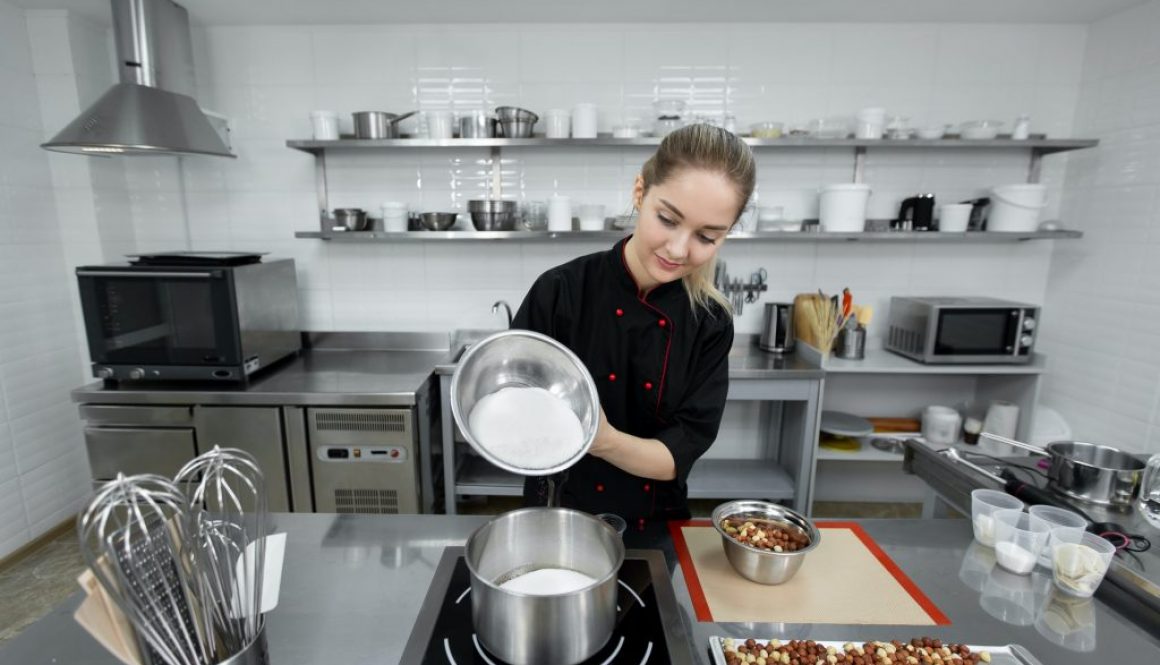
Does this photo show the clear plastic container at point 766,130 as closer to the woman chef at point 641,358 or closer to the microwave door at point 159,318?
the woman chef at point 641,358

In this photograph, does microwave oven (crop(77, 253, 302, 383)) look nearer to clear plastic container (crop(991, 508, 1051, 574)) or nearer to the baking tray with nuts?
the baking tray with nuts

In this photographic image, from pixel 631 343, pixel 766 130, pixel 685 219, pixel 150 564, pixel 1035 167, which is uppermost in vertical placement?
pixel 766 130

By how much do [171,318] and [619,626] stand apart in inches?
95.5

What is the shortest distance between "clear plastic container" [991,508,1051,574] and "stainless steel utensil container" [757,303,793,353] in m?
1.70

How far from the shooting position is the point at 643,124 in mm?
2855

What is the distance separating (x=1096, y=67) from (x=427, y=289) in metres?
3.52

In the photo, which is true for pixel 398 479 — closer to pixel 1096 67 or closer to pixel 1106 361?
pixel 1106 361

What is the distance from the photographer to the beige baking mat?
943 mm

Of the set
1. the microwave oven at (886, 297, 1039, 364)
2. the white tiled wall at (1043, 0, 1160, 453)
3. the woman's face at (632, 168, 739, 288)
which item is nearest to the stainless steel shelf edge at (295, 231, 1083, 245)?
the white tiled wall at (1043, 0, 1160, 453)

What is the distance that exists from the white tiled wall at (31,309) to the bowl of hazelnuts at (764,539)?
314 cm

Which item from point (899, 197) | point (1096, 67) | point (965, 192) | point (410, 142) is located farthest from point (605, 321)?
point (1096, 67)

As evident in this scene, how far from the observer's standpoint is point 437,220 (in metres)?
2.69

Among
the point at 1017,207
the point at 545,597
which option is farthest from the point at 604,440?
the point at 1017,207

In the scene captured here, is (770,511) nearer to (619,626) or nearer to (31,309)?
(619,626)
